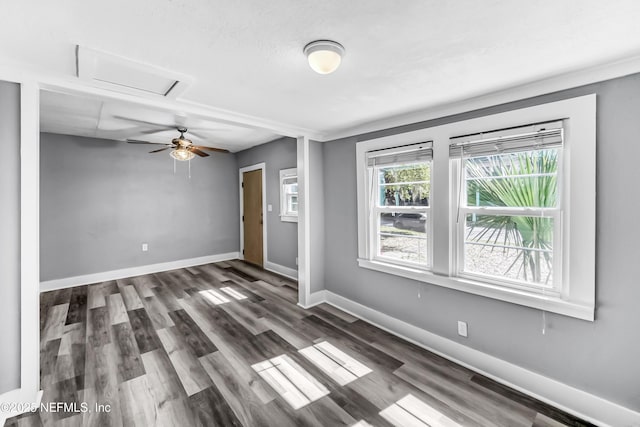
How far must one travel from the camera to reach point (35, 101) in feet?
6.16

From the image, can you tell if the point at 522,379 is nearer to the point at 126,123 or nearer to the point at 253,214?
the point at 253,214

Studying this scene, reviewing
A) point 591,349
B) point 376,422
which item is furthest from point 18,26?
point 591,349

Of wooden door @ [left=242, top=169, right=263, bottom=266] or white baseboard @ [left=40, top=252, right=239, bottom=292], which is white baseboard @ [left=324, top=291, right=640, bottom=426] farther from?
white baseboard @ [left=40, top=252, right=239, bottom=292]

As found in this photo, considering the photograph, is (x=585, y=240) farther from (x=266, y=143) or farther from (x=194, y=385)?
(x=266, y=143)

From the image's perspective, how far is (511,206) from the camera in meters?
2.20

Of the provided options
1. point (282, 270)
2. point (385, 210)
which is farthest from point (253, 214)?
point (385, 210)

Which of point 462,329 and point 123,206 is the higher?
point 123,206

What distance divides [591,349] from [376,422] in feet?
4.90

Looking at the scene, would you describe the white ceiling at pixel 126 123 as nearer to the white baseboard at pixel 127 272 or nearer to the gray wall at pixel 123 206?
the gray wall at pixel 123 206

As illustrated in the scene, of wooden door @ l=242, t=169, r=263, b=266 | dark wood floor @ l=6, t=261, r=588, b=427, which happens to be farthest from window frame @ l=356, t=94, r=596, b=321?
wooden door @ l=242, t=169, r=263, b=266

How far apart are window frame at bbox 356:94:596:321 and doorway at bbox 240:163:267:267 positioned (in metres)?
3.45

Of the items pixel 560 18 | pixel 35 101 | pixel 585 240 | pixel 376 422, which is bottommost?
pixel 376 422

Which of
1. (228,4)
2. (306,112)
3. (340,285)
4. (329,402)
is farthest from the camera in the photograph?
(340,285)

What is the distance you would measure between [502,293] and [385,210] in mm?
1344
